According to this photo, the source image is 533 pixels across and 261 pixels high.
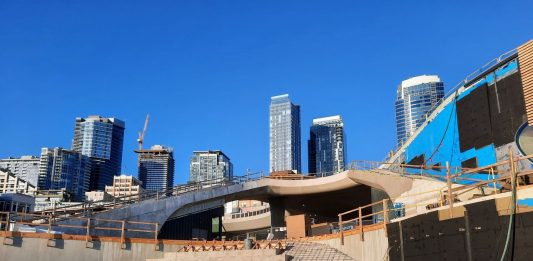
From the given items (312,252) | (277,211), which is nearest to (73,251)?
(312,252)

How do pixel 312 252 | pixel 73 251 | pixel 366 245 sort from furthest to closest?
pixel 73 251 < pixel 312 252 < pixel 366 245

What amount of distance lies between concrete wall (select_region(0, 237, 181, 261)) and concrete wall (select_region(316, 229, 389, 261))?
1034cm

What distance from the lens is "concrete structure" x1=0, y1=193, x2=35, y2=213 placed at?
5795 cm

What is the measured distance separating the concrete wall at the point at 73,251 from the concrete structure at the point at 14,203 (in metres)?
34.1

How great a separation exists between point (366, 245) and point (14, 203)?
165ft

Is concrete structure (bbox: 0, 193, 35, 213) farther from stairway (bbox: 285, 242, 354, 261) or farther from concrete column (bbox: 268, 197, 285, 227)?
stairway (bbox: 285, 242, 354, 261)

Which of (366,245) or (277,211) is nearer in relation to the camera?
(366,245)

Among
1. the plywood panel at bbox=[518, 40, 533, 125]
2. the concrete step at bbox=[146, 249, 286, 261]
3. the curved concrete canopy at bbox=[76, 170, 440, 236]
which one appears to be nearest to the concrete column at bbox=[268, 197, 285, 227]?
the curved concrete canopy at bbox=[76, 170, 440, 236]

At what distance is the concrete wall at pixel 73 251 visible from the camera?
24.2 m

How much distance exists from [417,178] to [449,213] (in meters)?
18.1

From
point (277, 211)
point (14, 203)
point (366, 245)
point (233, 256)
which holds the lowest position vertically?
point (233, 256)

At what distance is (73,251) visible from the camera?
2573cm

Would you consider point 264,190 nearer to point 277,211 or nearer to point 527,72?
point 277,211

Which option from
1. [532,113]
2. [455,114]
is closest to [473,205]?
[532,113]
